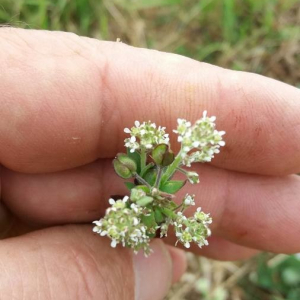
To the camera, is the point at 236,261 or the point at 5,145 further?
the point at 236,261

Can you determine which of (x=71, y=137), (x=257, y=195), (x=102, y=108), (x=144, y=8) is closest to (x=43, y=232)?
(x=71, y=137)

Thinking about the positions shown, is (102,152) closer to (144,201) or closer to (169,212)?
(169,212)

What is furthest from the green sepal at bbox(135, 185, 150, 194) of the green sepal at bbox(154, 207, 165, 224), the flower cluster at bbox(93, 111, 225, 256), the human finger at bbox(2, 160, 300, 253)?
the human finger at bbox(2, 160, 300, 253)

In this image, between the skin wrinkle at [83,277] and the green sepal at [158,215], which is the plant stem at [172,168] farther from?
the skin wrinkle at [83,277]

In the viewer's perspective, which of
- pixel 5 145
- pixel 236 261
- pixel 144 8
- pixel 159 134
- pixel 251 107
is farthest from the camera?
pixel 144 8

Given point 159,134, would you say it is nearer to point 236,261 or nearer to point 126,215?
point 126,215

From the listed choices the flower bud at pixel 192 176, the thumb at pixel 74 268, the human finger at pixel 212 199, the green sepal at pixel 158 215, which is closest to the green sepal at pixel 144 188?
the green sepal at pixel 158 215
